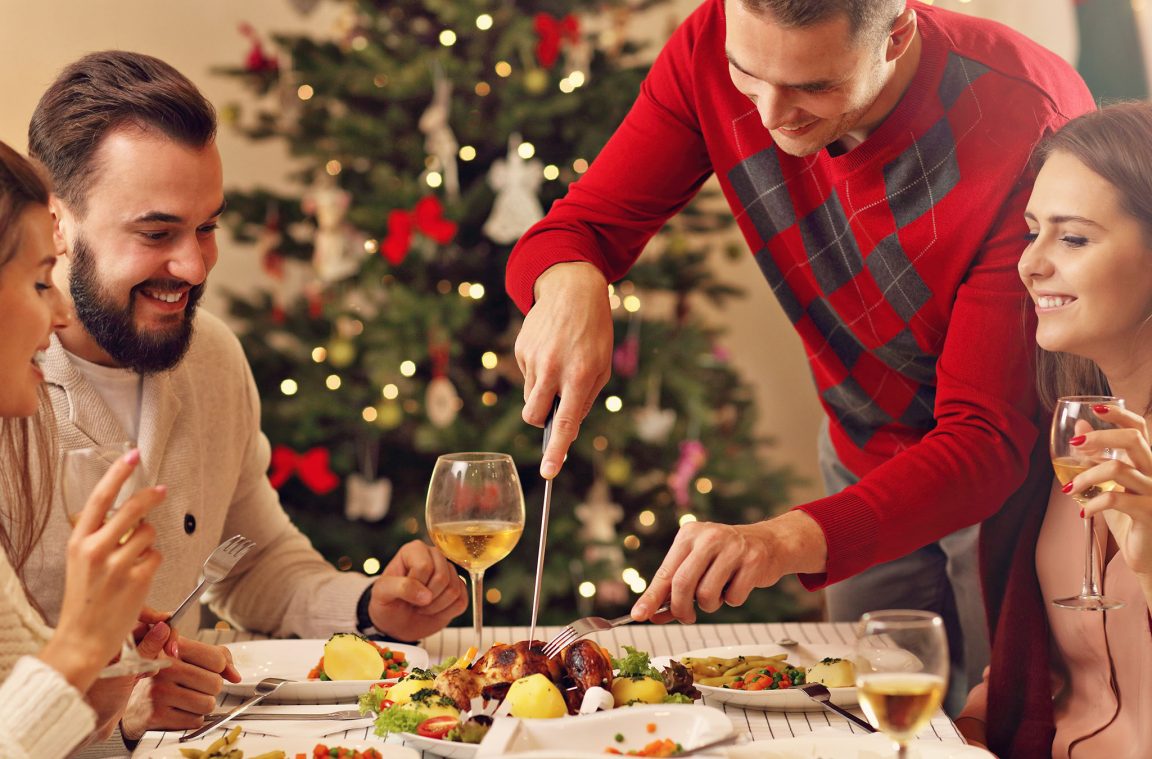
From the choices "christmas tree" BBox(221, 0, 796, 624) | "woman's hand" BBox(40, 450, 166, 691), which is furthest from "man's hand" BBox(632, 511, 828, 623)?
"christmas tree" BBox(221, 0, 796, 624)

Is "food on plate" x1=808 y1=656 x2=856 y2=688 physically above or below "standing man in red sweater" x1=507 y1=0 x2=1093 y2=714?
below

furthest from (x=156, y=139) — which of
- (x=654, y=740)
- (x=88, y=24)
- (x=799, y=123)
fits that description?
(x=88, y=24)

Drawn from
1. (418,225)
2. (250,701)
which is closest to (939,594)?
(250,701)

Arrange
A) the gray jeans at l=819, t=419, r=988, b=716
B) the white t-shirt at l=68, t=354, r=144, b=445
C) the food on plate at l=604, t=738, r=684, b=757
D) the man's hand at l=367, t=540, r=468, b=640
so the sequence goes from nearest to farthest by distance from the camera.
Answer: the food on plate at l=604, t=738, r=684, b=757 → the man's hand at l=367, t=540, r=468, b=640 → the white t-shirt at l=68, t=354, r=144, b=445 → the gray jeans at l=819, t=419, r=988, b=716

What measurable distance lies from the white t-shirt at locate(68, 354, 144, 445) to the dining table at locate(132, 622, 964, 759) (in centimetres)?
38

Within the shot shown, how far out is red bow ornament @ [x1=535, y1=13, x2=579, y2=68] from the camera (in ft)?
11.6

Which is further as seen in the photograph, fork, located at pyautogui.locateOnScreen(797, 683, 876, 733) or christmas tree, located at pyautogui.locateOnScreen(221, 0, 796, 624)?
christmas tree, located at pyautogui.locateOnScreen(221, 0, 796, 624)

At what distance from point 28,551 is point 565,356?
29.3 inches

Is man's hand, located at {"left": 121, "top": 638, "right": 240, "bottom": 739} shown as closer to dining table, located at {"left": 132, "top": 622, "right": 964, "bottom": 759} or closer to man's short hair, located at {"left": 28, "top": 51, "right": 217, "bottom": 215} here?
dining table, located at {"left": 132, "top": 622, "right": 964, "bottom": 759}

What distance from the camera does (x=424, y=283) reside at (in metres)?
3.62

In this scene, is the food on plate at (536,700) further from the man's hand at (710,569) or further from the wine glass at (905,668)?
the wine glass at (905,668)

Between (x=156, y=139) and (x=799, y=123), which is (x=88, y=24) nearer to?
(x=156, y=139)

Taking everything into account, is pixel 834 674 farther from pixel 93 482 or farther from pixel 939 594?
pixel 939 594

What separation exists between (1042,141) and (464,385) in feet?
7.10
